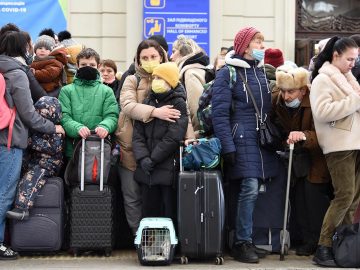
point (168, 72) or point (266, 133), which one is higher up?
point (168, 72)

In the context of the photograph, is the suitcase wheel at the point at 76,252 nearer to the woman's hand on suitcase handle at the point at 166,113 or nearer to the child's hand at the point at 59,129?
the child's hand at the point at 59,129

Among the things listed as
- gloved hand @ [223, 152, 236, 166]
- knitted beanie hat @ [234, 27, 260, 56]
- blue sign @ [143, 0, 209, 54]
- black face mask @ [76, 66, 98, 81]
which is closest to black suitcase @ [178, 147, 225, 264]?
gloved hand @ [223, 152, 236, 166]

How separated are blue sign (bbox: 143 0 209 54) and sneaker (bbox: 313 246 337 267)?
6.07m

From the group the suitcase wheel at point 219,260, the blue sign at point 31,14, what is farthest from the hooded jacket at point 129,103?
the blue sign at point 31,14

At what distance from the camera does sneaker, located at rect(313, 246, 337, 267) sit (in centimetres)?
625

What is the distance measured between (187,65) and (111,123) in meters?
1.05

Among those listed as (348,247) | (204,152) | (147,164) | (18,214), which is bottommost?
(348,247)

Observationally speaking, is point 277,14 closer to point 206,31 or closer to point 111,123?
point 206,31

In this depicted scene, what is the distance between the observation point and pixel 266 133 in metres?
6.43

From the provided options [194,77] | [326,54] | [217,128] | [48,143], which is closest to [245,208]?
[217,128]

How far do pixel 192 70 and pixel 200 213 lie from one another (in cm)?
156

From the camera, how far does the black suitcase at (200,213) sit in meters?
6.20

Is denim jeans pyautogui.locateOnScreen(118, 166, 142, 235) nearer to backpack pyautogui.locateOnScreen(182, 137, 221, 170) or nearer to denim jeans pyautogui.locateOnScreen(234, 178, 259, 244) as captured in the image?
backpack pyautogui.locateOnScreen(182, 137, 221, 170)

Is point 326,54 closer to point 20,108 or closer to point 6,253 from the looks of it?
point 20,108
